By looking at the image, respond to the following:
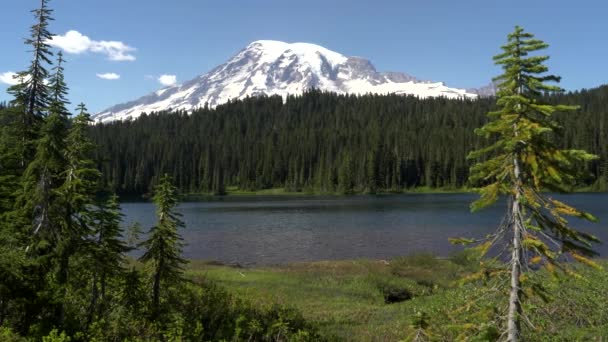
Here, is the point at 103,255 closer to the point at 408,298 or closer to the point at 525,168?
the point at 525,168

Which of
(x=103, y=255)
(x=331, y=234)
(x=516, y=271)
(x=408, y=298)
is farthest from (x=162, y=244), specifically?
(x=331, y=234)

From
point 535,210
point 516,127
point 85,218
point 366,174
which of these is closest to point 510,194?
point 535,210

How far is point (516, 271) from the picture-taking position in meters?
9.01

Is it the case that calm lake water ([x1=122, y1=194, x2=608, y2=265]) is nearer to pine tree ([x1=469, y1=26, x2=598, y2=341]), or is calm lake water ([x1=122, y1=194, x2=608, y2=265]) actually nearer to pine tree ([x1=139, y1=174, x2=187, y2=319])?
pine tree ([x1=139, y1=174, x2=187, y2=319])

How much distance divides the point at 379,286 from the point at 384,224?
4799cm

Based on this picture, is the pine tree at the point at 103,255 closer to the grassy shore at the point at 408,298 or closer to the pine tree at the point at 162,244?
the pine tree at the point at 162,244

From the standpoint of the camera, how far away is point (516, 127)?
343 inches

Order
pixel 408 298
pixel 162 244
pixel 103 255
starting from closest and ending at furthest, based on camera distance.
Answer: pixel 103 255
pixel 162 244
pixel 408 298

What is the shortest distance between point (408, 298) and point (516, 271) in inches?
948

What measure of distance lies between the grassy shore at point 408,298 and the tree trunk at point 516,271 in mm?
336

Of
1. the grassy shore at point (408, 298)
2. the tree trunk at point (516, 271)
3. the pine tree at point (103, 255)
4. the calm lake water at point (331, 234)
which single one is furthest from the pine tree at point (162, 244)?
the calm lake water at point (331, 234)

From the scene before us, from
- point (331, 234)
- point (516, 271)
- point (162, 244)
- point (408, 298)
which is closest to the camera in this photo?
point (516, 271)

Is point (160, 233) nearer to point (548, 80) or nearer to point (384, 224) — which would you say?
point (548, 80)

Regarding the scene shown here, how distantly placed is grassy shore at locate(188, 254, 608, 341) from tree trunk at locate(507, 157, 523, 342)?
336mm
